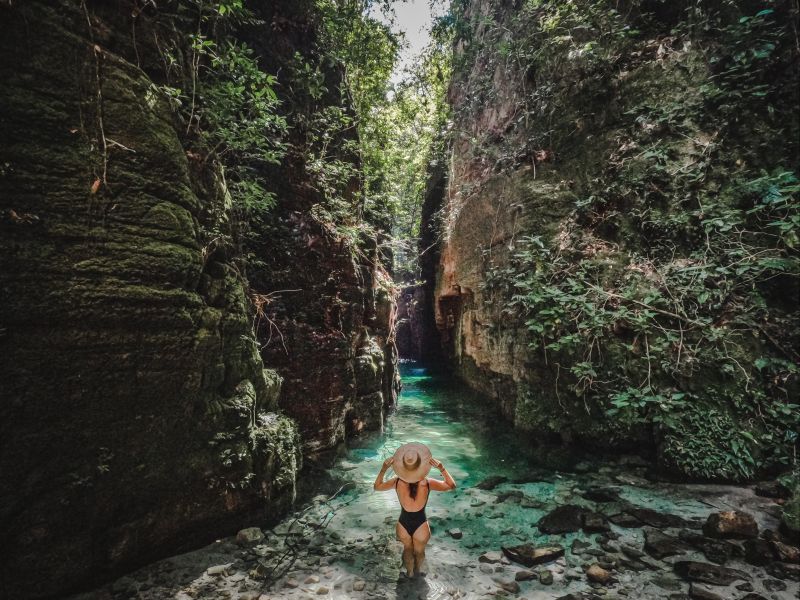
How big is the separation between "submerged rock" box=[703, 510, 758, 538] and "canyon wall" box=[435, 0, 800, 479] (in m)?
1.08

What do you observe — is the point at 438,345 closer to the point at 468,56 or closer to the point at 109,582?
the point at 468,56

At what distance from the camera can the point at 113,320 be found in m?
2.78

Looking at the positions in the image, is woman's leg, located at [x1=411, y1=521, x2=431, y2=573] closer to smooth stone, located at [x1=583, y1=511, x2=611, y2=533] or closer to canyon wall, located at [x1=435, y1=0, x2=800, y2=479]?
smooth stone, located at [x1=583, y1=511, x2=611, y2=533]

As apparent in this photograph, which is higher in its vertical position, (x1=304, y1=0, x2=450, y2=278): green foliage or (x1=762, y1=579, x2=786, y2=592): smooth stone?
(x1=304, y1=0, x2=450, y2=278): green foliage

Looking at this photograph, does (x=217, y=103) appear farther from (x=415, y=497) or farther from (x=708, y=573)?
(x=708, y=573)

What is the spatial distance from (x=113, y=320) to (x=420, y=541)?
3.39m

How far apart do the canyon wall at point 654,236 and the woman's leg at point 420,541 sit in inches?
142

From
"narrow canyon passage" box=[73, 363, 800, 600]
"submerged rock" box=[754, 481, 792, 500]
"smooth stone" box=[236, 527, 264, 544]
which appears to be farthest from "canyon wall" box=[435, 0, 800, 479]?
"smooth stone" box=[236, 527, 264, 544]

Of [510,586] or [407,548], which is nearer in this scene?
[510,586]

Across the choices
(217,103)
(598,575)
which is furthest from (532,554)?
(217,103)

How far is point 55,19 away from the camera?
2592 millimetres

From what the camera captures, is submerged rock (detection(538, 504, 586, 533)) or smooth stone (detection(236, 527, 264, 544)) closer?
smooth stone (detection(236, 527, 264, 544))

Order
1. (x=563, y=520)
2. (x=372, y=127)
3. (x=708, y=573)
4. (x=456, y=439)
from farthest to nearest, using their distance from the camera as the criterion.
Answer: (x=372, y=127) → (x=456, y=439) → (x=563, y=520) → (x=708, y=573)

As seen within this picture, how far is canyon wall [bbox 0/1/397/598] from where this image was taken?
2.40 m
